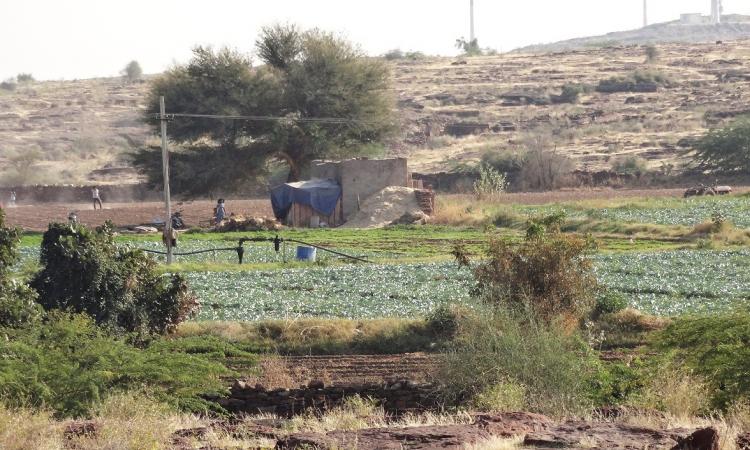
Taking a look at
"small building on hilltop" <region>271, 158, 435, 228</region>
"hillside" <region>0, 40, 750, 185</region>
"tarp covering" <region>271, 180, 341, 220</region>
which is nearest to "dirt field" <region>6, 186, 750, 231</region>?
"tarp covering" <region>271, 180, 341, 220</region>

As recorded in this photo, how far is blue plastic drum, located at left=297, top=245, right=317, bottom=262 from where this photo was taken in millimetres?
36094

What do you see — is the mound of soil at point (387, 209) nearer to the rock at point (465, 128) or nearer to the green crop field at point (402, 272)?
the green crop field at point (402, 272)

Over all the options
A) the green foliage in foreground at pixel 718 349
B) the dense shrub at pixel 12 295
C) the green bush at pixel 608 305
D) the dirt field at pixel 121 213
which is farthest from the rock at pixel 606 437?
the dirt field at pixel 121 213

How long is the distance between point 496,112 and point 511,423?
8202 centimetres

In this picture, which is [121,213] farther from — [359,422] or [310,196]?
[359,422]

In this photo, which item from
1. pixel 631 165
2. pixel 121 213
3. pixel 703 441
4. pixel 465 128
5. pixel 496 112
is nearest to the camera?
pixel 703 441

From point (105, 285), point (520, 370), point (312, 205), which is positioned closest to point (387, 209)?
point (312, 205)

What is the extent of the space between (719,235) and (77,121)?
75.7 metres

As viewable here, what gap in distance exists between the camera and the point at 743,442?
1034 cm

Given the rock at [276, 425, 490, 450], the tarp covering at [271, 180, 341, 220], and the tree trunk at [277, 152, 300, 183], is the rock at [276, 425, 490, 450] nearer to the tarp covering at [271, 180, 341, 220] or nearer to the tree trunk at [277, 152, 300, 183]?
the tarp covering at [271, 180, 341, 220]

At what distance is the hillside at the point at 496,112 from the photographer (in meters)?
80.9

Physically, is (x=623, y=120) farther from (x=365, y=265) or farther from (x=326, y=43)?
(x=365, y=265)

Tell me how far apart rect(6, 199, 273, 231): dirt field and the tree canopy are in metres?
22.5

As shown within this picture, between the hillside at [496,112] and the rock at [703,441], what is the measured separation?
2364 inches
